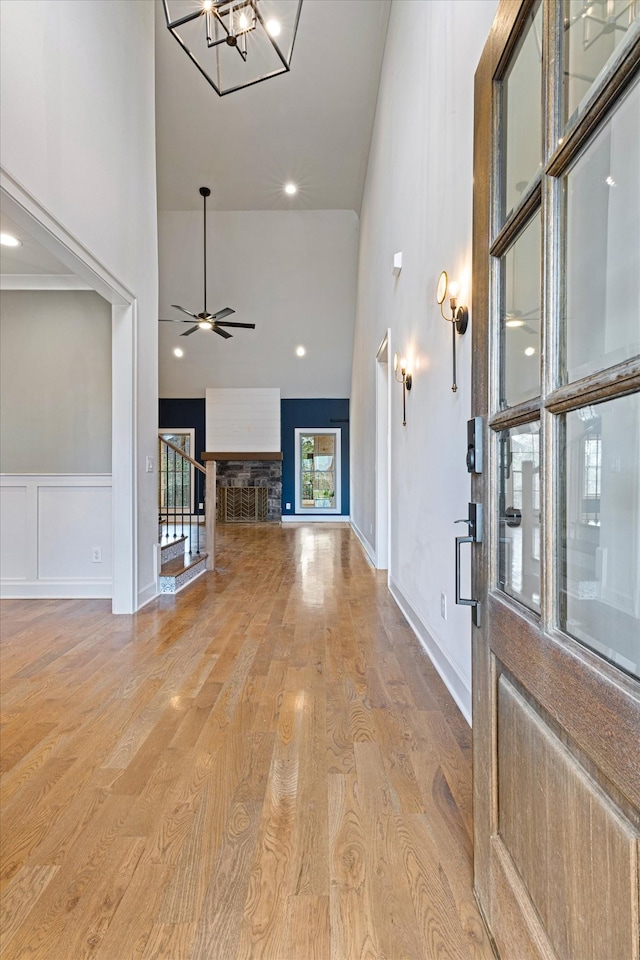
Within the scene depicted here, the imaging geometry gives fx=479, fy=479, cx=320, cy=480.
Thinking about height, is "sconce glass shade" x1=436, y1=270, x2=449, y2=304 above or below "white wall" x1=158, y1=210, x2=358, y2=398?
below

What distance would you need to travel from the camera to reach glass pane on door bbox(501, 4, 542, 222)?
889mm

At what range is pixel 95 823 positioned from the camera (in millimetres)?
1438

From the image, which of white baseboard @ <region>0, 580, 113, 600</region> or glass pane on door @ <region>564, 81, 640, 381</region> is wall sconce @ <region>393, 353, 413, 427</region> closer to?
glass pane on door @ <region>564, 81, 640, 381</region>

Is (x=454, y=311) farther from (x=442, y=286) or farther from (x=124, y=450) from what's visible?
(x=124, y=450)

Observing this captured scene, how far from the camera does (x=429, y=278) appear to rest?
2891mm

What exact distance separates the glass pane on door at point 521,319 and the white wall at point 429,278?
107cm

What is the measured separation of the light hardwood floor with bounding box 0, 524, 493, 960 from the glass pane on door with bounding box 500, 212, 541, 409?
48.3 inches

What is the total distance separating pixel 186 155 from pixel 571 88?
7.04 meters

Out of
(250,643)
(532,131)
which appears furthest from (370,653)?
(532,131)

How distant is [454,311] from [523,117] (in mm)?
1328

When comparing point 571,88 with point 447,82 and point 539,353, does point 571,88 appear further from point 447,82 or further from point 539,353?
point 447,82

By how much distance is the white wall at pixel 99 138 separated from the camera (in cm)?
239

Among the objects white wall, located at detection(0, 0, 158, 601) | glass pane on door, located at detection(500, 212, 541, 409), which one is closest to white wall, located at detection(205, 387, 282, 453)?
white wall, located at detection(0, 0, 158, 601)

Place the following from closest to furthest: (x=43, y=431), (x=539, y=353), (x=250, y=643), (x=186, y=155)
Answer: (x=539, y=353) < (x=250, y=643) < (x=43, y=431) < (x=186, y=155)
